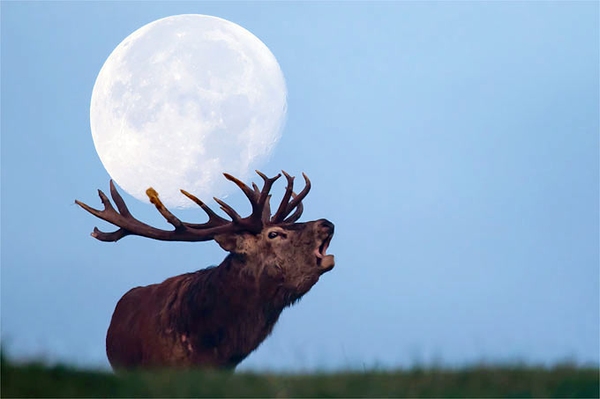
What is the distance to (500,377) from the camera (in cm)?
618

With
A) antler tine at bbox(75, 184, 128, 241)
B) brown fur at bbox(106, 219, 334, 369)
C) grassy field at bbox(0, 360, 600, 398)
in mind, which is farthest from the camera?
antler tine at bbox(75, 184, 128, 241)

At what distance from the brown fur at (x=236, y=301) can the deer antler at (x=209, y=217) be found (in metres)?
0.23

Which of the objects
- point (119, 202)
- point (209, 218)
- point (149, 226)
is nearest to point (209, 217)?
point (209, 218)

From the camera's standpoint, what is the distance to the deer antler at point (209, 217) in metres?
9.49

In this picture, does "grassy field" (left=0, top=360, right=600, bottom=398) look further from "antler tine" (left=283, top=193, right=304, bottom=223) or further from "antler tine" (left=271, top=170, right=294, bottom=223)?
"antler tine" (left=283, top=193, right=304, bottom=223)

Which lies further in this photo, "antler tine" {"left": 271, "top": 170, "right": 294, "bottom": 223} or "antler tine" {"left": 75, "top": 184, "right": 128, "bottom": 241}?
"antler tine" {"left": 75, "top": 184, "right": 128, "bottom": 241}

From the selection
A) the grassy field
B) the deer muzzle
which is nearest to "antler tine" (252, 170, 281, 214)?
the deer muzzle

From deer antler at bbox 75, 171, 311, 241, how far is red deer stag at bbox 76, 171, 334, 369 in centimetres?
2

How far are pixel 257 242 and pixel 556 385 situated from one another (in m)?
3.96

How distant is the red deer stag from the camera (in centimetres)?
906

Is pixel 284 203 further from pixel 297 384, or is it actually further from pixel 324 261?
pixel 297 384

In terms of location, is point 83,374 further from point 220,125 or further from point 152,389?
point 220,125

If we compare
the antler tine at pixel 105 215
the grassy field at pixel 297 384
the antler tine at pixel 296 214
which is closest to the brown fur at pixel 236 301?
the antler tine at pixel 296 214

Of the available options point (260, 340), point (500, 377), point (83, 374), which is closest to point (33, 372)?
point (83, 374)
